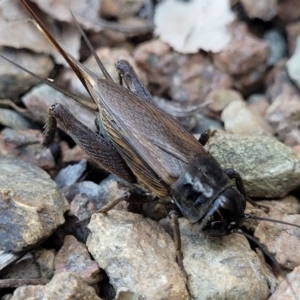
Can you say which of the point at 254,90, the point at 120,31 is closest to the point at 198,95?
the point at 254,90

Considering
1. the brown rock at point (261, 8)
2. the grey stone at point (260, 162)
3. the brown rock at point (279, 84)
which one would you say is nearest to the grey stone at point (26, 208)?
the grey stone at point (260, 162)

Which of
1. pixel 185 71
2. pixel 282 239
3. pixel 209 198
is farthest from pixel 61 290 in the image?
pixel 185 71

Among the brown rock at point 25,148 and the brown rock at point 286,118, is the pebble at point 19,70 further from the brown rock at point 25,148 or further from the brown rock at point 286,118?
the brown rock at point 286,118

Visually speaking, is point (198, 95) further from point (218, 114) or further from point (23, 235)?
point (23, 235)

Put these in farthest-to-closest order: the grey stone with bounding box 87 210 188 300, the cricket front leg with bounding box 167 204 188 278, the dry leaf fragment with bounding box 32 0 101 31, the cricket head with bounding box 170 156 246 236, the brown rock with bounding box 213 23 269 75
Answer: the brown rock with bounding box 213 23 269 75 < the dry leaf fragment with bounding box 32 0 101 31 < the cricket head with bounding box 170 156 246 236 < the cricket front leg with bounding box 167 204 188 278 < the grey stone with bounding box 87 210 188 300

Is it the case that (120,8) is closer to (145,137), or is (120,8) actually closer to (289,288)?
(145,137)

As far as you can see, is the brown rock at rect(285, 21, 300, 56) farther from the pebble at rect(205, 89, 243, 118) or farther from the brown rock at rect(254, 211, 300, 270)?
the brown rock at rect(254, 211, 300, 270)

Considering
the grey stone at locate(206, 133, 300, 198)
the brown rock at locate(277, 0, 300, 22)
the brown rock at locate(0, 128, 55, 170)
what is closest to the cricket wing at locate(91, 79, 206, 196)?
the grey stone at locate(206, 133, 300, 198)
